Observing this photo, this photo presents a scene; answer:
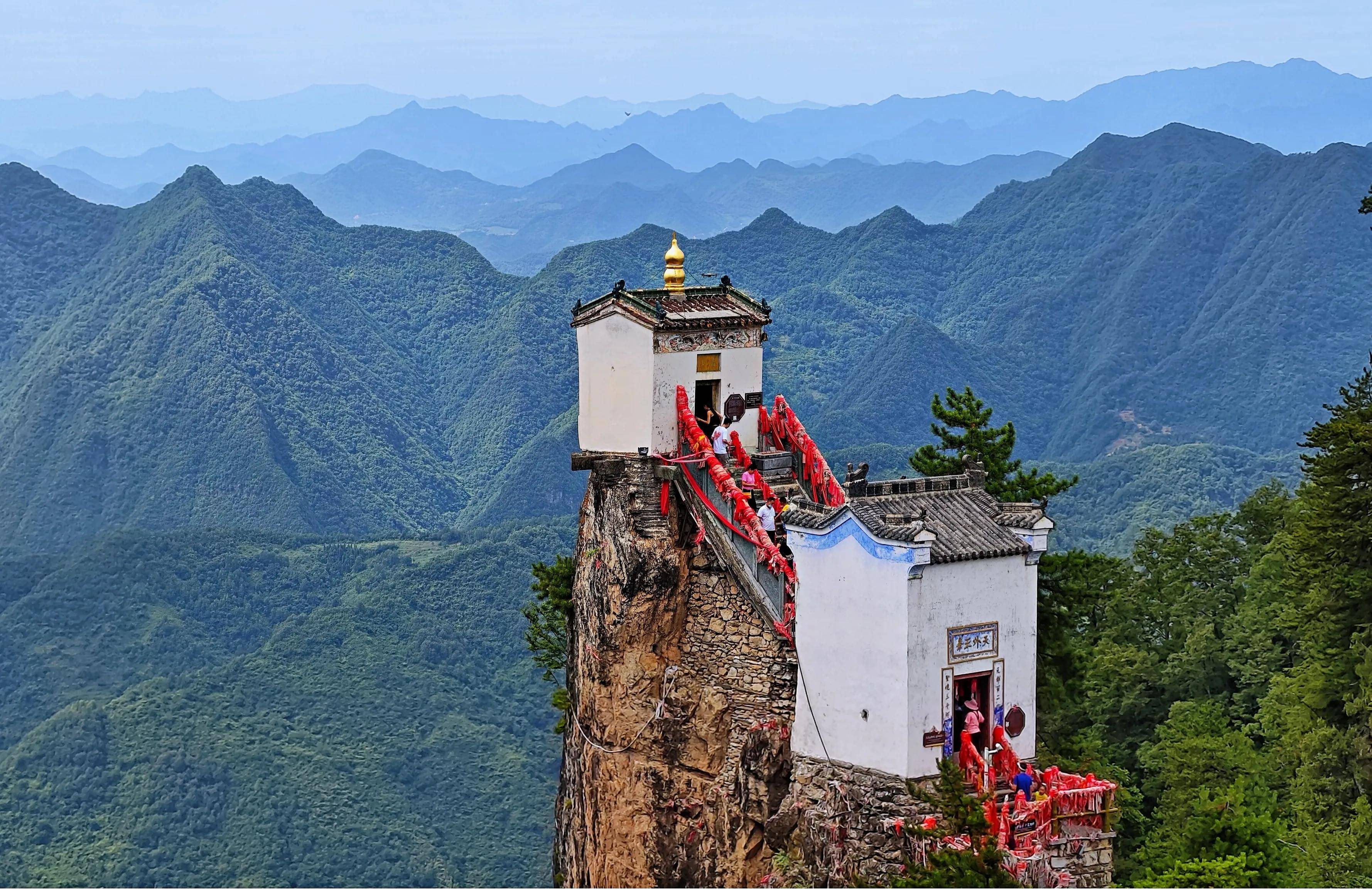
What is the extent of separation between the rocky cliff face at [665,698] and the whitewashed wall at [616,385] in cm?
43

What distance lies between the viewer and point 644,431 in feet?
119

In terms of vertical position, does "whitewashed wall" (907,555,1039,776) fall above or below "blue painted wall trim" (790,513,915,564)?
below

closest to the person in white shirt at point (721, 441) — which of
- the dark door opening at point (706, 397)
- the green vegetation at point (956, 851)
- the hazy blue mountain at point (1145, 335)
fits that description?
the dark door opening at point (706, 397)

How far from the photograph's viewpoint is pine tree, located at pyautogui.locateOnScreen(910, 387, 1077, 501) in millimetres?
39656

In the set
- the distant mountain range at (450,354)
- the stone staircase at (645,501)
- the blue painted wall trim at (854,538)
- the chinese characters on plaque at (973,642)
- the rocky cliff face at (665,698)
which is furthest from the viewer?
the distant mountain range at (450,354)

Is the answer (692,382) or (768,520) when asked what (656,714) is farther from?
(692,382)

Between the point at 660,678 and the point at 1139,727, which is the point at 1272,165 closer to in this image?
the point at 1139,727

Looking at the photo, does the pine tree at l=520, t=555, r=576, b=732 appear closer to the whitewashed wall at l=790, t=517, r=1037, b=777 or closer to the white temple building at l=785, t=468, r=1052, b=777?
the whitewashed wall at l=790, t=517, r=1037, b=777

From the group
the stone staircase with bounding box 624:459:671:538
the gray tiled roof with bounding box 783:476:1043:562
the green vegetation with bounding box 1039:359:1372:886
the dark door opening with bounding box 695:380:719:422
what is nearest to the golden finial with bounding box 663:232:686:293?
the dark door opening with bounding box 695:380:719:422

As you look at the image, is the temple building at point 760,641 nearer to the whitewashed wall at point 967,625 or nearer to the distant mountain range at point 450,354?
the whitewashed wall at point 967,625

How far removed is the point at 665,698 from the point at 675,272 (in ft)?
22.0

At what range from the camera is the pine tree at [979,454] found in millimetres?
39656

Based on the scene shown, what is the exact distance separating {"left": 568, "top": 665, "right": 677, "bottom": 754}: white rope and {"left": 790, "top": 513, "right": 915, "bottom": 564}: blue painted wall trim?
19.3ft

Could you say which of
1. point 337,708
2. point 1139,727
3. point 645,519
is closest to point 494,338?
point 337,708
